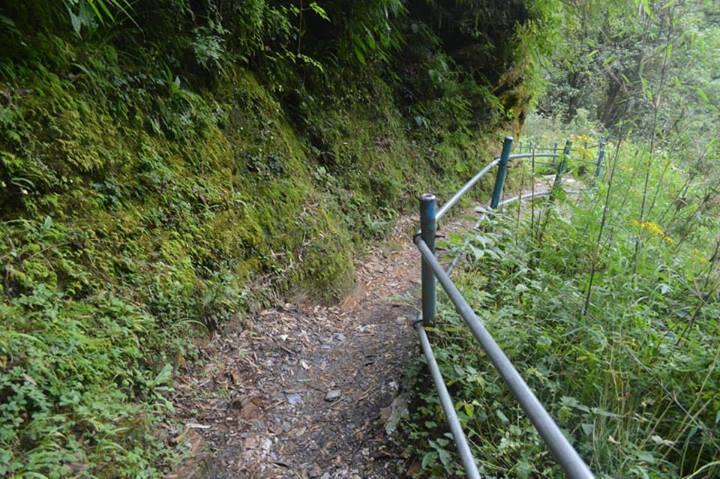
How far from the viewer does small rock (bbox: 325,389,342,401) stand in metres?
2.85

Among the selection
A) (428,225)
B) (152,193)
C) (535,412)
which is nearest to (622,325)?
(428,225)

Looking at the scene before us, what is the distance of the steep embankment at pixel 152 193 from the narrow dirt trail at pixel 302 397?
21cm

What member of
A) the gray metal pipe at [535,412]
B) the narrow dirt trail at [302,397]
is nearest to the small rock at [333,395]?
the narrow dirt trail at [302,397]

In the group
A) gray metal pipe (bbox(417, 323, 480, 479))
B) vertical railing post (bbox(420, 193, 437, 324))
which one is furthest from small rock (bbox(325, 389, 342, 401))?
vertical railing post (bbox(420, 193, 437, 324))

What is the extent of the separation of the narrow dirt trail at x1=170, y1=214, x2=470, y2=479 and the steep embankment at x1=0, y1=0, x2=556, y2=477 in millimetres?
212

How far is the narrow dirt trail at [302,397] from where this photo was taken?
7.54 ft

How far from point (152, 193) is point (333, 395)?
6.45ft

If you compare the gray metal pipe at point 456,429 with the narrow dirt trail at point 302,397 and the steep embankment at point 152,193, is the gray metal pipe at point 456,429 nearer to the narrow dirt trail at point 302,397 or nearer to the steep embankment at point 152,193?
the narrow dirt trail at point 302,397

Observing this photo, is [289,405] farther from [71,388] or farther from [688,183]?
[688,183]

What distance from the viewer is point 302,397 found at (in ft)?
9.42

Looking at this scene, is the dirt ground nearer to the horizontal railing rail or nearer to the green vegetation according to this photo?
the green vegetation

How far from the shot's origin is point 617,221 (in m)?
3.30

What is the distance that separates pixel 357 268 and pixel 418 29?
447 centimetres

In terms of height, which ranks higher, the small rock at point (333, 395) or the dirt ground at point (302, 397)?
the dirt ground at point (302, 397)
